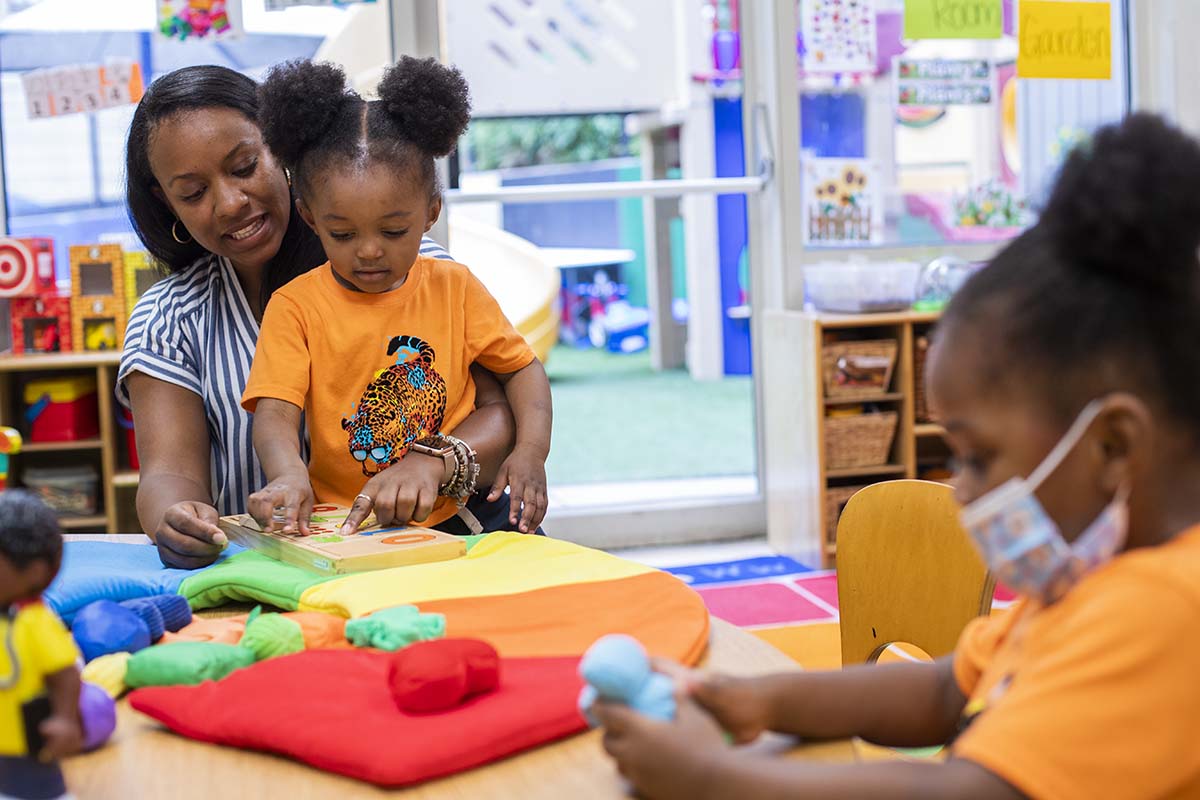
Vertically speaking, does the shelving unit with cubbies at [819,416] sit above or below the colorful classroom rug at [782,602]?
above

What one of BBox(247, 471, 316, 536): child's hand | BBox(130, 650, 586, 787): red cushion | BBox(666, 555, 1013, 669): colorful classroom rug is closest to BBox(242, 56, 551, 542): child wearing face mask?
BBox(247, 471, 316, 536): child's hand

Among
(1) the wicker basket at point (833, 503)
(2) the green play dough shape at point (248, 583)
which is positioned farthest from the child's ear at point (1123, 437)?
(1) the wicker basket at point (833, 503)

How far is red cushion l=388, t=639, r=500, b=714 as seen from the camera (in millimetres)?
901

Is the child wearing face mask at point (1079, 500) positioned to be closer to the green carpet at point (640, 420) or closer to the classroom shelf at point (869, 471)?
the classroom shelf at point (869, 471)

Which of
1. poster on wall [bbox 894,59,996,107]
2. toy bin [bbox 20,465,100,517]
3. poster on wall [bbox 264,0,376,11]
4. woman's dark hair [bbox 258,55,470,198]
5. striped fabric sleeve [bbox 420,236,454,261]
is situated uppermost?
poster on wall [bbox 264,0,376,11]

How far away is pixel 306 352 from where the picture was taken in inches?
63.5

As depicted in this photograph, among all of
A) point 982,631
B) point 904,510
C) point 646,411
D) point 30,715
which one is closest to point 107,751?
point 30,715

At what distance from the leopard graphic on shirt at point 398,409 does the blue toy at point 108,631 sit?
1.63ft

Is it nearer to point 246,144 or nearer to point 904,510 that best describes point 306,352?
point 246,144

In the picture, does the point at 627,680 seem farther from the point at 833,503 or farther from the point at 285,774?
the point at 833,503

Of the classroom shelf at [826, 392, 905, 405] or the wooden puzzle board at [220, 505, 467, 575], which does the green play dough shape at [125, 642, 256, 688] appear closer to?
the wooden puzzle board at [220, 505, 467, 575]

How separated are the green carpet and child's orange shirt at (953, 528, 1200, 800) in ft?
13.5

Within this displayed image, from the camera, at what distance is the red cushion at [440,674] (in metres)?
0.90

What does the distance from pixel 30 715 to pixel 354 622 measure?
14.7 inches
